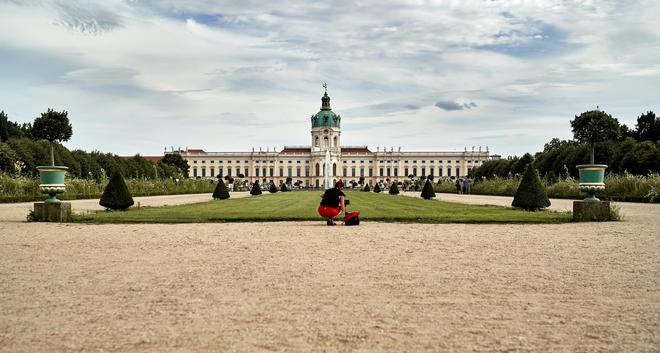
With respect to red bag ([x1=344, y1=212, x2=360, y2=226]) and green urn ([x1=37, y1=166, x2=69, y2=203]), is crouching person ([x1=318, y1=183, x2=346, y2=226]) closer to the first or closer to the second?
red bag ([x1=344, y1=212, x2=360, y2=226])

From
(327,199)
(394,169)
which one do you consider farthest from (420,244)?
(394,169)

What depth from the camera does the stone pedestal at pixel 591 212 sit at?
10.7m

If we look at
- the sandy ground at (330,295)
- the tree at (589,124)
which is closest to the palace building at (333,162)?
the tree at (589,124)

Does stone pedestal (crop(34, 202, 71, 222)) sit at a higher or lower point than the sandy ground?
higher

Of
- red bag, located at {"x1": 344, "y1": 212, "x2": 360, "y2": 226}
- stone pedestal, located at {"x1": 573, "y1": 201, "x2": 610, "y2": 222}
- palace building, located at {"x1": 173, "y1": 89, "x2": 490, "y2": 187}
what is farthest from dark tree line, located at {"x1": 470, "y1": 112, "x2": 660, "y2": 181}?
palace building, located at {"x1": 173, "y1": 89, "x2": 490, "y2": 187}

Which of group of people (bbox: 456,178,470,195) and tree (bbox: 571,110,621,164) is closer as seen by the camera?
tree (bbox: 571,110,621,164)

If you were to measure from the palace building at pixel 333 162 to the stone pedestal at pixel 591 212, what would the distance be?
3385 inches

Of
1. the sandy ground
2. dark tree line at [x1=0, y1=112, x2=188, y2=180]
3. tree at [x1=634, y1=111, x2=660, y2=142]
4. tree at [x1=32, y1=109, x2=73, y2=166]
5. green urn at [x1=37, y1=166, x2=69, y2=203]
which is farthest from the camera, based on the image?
tree at [x1=634, y1=111, x2=660, y2=142]

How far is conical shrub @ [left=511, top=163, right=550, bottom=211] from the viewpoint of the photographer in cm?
1334

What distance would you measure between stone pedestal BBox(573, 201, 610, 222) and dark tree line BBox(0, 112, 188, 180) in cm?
2106

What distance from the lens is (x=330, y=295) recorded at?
4121mm

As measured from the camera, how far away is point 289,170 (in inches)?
3900

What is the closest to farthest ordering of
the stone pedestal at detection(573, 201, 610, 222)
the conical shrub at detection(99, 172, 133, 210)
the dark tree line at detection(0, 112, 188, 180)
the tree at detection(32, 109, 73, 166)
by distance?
1. the stone pedestal at detection(573, 201, 610, 222)
2. the conical shrub at detection(99, 172, 133, 210)
3. the tree at detection(32, 109, 73, 166)
4. the dark tree line at detection(0, 112, 188, 180)

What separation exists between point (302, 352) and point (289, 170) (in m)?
96.4
